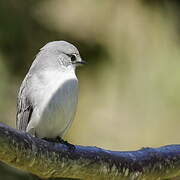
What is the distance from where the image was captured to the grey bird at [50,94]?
5.84m

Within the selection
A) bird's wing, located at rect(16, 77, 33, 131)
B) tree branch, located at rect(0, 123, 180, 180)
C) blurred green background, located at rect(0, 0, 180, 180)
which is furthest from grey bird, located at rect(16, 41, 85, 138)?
blurred green background, located at rect(0, 0, 180, 180)

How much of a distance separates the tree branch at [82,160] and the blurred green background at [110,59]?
4221mm

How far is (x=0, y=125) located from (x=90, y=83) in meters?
6.14

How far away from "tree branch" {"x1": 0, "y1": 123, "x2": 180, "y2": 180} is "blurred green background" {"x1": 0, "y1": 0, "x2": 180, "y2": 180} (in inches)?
166

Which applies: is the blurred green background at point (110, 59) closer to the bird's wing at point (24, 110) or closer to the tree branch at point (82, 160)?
the bird's wing at point (24, 110)

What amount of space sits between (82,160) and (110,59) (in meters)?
5.63

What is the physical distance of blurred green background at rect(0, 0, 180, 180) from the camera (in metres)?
10.1

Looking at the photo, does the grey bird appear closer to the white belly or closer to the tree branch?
the white belly

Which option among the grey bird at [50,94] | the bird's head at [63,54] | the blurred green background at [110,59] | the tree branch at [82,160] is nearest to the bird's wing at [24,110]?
the grey bird at [50,94]

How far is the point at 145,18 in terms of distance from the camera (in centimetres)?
1051

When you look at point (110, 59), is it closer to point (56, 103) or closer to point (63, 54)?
point (63, 54)

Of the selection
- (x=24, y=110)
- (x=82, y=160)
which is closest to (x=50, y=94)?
(x=24, y=110)

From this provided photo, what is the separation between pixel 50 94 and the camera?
5820 millimetres

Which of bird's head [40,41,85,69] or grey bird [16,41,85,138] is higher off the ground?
bird's head [40,41,85,69]
